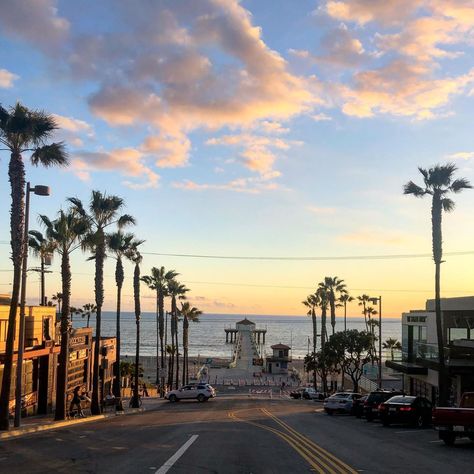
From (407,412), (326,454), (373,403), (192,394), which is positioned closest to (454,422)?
(326,454)

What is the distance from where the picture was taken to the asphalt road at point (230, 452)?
13220 millimetres

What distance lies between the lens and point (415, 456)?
625 inches

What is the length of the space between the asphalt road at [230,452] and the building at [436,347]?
12.2m

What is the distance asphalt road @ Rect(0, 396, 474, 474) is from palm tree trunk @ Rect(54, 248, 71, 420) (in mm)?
5371

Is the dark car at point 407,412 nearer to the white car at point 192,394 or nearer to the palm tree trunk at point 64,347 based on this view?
the palm tree trunk at point 64,347

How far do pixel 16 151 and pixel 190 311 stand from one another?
201 ft

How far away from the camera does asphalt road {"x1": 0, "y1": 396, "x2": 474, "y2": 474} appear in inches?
520

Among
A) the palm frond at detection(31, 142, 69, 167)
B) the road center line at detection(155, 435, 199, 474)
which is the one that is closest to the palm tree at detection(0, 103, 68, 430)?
the palm frond at detection(31, 142, 69, 167)

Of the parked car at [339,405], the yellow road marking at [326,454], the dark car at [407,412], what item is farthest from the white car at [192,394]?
the yellow road marking at [326,454]

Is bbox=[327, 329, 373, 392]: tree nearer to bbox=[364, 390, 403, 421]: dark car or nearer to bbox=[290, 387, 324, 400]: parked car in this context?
bbox=[290, 387, 324, 400]: parked car

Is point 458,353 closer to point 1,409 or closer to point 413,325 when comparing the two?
point 413,325

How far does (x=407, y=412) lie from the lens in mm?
25969

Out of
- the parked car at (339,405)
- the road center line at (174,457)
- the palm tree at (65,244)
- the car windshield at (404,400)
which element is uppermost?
the palm tree at (65,244)

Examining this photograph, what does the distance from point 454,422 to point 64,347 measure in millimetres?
18705
